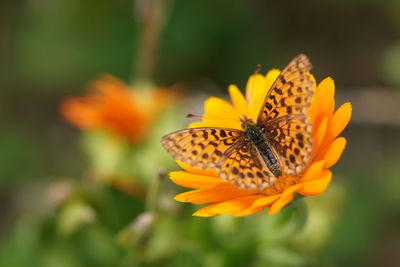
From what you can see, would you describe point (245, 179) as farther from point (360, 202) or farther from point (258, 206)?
point (360, 202)

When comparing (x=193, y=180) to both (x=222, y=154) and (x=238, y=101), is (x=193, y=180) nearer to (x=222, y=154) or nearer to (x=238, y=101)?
(x=222, y=154)

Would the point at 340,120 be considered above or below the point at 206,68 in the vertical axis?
below

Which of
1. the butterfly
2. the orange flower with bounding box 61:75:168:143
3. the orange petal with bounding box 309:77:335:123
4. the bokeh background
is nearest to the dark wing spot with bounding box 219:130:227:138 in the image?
the butterfly

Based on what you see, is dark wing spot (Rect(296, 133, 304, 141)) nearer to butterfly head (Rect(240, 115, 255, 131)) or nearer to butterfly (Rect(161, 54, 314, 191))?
butterfly (Rect(161, 54, 314, 191))

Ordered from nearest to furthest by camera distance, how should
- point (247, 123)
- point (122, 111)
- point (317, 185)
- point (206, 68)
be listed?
point (317, 185), point (247, 123), point (122, 111), point (206, 68)

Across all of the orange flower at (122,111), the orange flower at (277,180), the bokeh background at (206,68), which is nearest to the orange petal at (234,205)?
the orange flower at (277,180)

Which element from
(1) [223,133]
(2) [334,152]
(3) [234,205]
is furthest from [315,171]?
(1) [223,133]

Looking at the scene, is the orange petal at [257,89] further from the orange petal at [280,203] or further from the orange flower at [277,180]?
the orange petal at [280,203]

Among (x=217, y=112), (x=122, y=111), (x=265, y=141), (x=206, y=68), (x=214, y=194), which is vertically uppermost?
(x=206, y=68)
